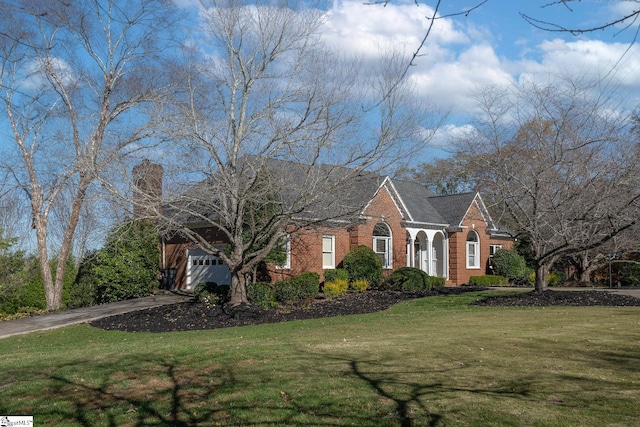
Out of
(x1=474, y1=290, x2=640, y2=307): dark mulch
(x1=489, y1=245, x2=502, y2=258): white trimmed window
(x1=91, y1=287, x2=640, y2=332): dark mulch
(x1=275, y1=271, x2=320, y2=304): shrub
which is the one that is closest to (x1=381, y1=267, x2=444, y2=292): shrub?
(x1=91, y1=287, x2=640, y2=332): dark mulch

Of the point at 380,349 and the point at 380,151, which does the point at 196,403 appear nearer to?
the point at 380,349

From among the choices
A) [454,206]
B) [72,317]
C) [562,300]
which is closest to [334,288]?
[562,300]

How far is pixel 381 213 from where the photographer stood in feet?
89.1

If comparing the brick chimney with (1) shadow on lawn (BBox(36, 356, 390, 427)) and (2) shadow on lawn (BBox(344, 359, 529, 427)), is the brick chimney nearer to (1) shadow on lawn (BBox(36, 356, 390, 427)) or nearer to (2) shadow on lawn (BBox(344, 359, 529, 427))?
(1) shadow on lawn (BBox(36, 356, 390, 427))

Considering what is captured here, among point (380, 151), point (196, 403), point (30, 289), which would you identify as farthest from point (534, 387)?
point (30, 289)

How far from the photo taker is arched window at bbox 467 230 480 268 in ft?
108

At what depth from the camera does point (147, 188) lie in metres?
17.0

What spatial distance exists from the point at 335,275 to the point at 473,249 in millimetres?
12239

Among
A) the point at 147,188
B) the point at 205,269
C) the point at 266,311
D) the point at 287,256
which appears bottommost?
the point at 266,311

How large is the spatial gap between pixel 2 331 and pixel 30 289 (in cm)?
751

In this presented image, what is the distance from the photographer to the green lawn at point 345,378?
6215 mm

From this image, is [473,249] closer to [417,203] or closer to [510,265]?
[510,265]

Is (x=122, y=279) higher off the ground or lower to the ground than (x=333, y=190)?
lower

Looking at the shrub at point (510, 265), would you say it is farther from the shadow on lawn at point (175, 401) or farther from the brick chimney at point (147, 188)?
the shadow on lawn at point (175, 401)
